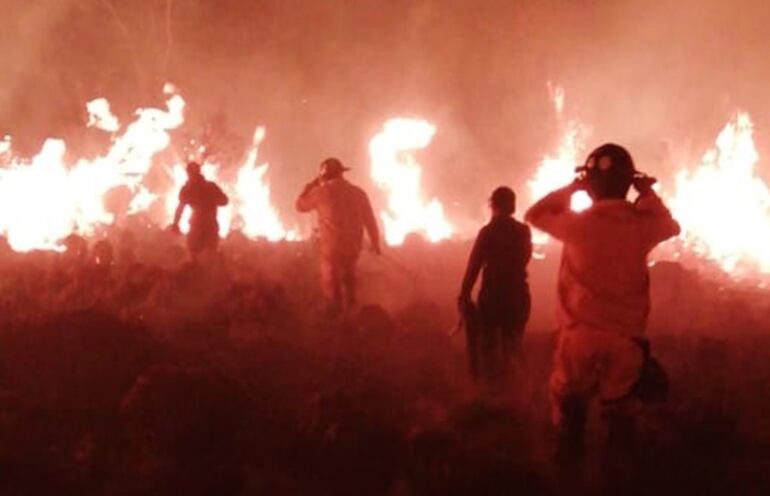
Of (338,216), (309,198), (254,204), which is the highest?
(254,204)

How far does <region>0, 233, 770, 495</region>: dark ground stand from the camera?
6035mm

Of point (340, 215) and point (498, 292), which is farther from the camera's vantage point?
point (340, 215)

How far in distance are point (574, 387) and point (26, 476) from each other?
364cm

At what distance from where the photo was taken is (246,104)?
3319 cm

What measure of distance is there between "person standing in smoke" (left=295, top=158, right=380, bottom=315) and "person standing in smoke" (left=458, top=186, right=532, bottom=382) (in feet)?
9.00

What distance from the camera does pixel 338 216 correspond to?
404 inches

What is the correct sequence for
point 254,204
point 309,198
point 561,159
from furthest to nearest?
point 561,159
point 254,204
point 309,198

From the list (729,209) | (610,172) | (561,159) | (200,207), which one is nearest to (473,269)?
(610,172)

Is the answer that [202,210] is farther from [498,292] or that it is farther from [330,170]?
[498,292]

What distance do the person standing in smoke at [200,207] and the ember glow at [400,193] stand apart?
9922mm

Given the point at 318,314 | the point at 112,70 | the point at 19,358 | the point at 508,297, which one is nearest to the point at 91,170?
the point at 112,70

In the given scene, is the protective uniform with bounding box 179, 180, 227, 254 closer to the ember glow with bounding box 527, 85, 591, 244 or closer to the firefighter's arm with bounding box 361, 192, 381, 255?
the firefighter's arm with bounding box 361, 192, 381, 255

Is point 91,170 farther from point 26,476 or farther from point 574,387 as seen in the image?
point 574,387

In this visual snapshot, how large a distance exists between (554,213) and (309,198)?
543 cm
